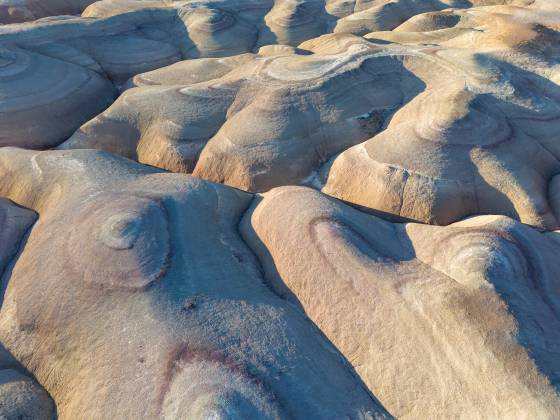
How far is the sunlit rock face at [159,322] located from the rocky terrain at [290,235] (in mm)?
19

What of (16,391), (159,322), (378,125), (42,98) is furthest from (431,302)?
(42,98)

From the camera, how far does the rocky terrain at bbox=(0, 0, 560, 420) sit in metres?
3.39

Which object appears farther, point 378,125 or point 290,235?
point 378,125

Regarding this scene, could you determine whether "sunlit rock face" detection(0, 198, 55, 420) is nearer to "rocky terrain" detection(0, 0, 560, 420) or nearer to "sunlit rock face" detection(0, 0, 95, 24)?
"rocky terrain" detection(0, 0, 560, 420)

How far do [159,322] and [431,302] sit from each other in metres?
2.32

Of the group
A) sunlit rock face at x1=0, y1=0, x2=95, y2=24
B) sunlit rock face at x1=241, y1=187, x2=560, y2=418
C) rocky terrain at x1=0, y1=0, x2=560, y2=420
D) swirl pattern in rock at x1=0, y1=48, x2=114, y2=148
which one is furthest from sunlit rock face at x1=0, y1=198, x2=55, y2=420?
sunlit rock face at x1=0, y1=0, x2=95, y2=24

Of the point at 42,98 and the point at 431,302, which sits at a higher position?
the point at 431,302

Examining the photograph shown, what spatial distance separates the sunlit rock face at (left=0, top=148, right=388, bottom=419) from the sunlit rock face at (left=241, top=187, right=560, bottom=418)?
0.22m

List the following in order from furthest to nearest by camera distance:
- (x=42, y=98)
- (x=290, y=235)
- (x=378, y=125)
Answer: (x=42, y=98) → (x=378, y=125) → (x=290, y=235)

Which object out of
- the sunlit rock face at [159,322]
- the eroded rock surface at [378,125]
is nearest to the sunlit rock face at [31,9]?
the eroded rock surface at [378,125]

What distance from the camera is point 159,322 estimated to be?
3670 millimetres

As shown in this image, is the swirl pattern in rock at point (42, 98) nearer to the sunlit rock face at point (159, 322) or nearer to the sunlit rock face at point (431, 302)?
the sunlit rock face at point (159, 322)

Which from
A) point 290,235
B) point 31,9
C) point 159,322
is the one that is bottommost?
point 31,9

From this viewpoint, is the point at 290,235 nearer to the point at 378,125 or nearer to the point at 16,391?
the point at 16,391
